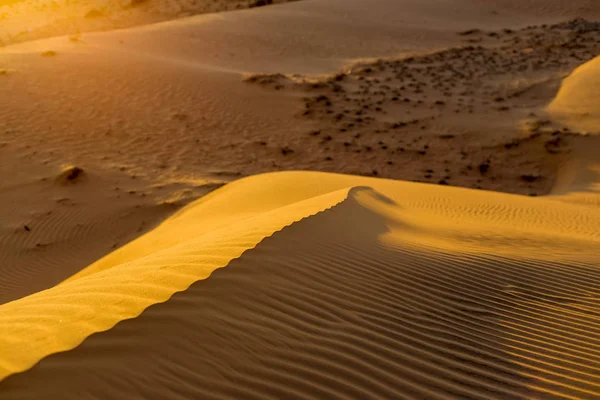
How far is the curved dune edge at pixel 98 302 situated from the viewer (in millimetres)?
2418

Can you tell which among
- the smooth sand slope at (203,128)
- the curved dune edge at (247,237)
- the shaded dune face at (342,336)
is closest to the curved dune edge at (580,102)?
the smooth sand slope at (203,128)

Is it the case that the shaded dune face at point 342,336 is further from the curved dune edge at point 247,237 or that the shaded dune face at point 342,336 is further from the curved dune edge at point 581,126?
the curved dune edge at point 581,126

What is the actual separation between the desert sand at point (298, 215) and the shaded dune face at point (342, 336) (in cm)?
1

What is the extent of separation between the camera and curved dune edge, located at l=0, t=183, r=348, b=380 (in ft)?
7.93

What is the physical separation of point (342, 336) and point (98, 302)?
1.35 metres

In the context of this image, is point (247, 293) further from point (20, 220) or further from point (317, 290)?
point (20, 220)

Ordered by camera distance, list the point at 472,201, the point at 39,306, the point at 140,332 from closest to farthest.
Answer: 1. the point at 140,332
2. the point at 39,306
3. the point at 472,201

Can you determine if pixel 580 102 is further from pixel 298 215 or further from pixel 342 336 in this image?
pixel 342 336

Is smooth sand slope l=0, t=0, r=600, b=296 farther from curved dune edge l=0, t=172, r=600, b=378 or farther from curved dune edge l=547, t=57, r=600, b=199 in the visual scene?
curved dune edge l=0, t=172, r=600, b=378

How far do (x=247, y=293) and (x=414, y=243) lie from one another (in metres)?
2.23

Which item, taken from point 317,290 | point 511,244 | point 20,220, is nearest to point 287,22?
point 20,220

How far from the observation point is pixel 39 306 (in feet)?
10.4

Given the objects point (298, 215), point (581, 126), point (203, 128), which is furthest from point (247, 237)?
point (581, 126)

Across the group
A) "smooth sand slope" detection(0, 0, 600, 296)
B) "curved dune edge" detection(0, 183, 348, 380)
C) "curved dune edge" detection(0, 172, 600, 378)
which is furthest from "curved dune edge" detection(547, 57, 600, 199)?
"curved dune edge" detection(0, 183, 348, 380)
